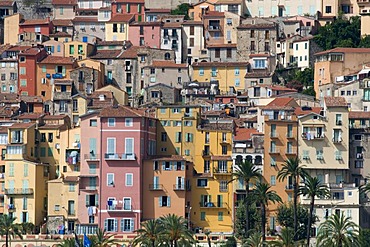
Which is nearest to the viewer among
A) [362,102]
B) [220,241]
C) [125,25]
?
[220,241]

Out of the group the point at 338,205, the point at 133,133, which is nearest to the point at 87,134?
the point at 133,133

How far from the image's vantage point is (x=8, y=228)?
98750mm

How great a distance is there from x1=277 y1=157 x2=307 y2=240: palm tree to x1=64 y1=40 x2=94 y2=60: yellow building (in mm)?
33318

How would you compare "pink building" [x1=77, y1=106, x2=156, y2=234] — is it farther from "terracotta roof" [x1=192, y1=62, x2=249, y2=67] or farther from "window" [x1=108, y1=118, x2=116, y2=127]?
"terracotta roof" [x1=192, y1=62, x2=249, y2=67]

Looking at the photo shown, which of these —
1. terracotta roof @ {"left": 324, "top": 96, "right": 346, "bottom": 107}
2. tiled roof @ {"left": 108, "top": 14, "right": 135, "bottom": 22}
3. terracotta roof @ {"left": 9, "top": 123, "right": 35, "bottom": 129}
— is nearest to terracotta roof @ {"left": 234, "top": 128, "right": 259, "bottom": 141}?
terracotta roof @ {"left": 324, "top": 96, "right": 346, "bottom": 107}

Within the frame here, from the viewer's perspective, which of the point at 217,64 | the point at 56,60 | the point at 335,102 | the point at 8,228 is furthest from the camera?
the point at 217,64

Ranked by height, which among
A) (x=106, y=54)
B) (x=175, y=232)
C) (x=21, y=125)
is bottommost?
(x=175, y=232)

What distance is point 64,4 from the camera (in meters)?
145

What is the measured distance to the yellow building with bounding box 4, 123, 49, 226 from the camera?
105125mm

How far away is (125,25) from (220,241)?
41.7 meters

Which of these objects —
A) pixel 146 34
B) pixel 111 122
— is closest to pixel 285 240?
pixel 111 122

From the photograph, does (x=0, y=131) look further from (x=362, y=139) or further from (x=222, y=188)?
(x=362, y=139)

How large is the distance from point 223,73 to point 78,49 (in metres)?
14.3

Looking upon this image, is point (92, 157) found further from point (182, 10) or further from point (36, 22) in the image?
point (182, 10)
